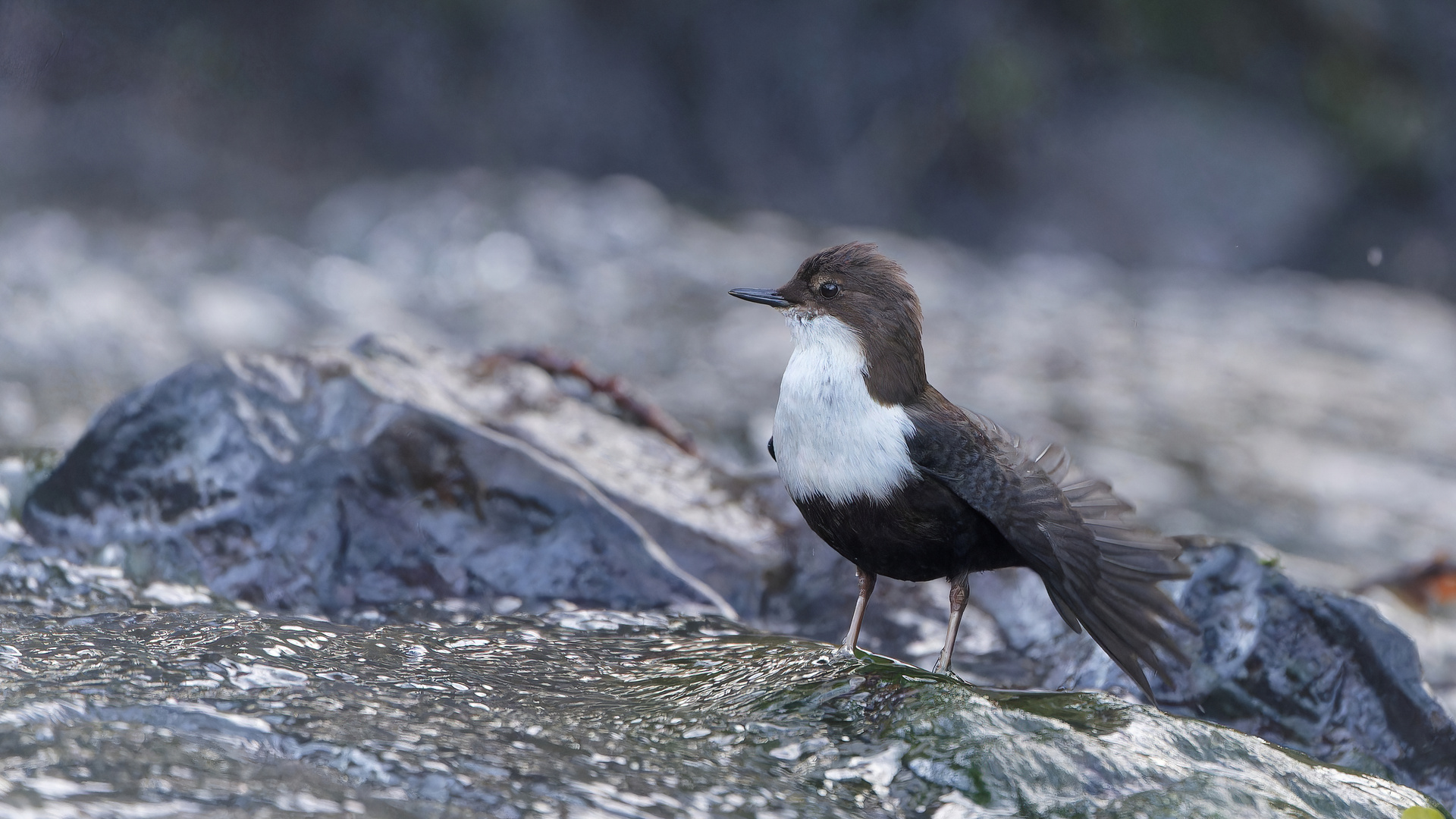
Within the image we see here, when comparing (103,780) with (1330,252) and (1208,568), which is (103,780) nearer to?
(1208,568)

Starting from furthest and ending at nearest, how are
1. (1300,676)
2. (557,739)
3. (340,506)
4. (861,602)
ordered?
(340,506) → (1300,676) → (861,602) → (557,739)

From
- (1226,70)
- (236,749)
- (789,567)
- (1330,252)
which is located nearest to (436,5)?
(1226,70)

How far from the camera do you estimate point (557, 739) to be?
2.34 metres

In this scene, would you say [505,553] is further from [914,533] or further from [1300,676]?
[1300,676]

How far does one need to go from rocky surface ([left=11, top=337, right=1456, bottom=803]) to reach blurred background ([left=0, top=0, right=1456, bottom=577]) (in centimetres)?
405

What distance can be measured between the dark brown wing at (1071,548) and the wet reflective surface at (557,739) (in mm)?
184

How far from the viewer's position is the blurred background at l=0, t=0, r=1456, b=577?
28.8 ft

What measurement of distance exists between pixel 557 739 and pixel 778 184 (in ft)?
36.9

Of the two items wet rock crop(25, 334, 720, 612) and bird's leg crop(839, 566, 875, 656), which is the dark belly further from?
wet rock crop(25, 334, 720, 612)

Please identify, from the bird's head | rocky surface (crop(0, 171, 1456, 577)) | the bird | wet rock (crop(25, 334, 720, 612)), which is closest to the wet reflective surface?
the bird

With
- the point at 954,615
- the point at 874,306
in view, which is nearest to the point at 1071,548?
the point at 954,615

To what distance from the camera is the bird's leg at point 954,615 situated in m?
2.91

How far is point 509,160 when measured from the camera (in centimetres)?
1266

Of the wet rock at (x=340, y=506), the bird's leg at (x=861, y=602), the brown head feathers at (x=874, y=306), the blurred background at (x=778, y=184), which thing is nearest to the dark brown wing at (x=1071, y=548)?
the brown head feathers at (x=874, y=306)
